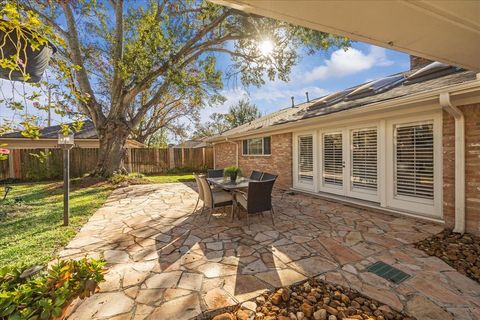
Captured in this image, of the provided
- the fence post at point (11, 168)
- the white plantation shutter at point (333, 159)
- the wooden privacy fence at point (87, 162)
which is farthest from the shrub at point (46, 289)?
the fence post at point (11, 168)

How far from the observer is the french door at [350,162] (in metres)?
5.77

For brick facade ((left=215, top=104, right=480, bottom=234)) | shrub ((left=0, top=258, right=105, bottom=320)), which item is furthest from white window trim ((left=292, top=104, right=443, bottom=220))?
shrub ((left=0, top=258, right=105, bottom=320))

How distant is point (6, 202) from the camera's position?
5.96m

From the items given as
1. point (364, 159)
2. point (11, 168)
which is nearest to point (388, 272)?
point (364, 159)

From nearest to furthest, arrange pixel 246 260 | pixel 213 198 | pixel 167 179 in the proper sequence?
pixel 246 260, pixel 213 198, pixel 167 179

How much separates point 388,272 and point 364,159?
12.0ft

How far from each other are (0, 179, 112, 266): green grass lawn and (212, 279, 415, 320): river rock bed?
253 centimetres

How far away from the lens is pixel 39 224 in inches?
191

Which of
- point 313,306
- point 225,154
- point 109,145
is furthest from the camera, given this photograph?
point 225,154

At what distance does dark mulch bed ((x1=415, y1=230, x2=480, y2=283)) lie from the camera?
297 centimetres

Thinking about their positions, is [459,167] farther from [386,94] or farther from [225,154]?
[225,154]

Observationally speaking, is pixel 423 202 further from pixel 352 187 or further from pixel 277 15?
pixel 277 15

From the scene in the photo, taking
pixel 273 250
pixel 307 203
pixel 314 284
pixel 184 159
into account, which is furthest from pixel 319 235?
pixel 184 159

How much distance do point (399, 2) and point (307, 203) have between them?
5.75 meters
